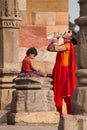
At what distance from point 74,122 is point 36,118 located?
5691mm

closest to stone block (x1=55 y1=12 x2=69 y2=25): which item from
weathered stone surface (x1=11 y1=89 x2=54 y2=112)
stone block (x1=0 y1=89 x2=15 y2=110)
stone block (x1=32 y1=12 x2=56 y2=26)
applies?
stone block (x1=32 y1=12 x2=56 y2=26)

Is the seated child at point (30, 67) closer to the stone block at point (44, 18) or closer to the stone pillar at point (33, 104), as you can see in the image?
the stone pillar at point (33, 104)

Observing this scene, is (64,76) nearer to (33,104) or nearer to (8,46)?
(33,104)

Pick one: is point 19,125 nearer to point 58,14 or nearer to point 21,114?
point 21,114

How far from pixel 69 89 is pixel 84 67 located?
5.65 m

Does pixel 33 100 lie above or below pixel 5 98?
above

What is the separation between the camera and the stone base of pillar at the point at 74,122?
36.9 feet

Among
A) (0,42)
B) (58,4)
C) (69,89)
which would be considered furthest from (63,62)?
(58,4)

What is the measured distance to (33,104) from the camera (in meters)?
17.1

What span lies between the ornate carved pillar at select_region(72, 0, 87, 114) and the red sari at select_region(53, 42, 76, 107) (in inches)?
212

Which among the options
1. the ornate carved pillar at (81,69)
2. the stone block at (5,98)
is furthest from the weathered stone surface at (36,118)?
the ornate carved pillar at (81,69)

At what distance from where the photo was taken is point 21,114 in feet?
56.2

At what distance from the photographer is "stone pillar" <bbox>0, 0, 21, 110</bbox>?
22.2 m

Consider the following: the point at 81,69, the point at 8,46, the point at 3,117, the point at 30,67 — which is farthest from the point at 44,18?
the point at 81,69
